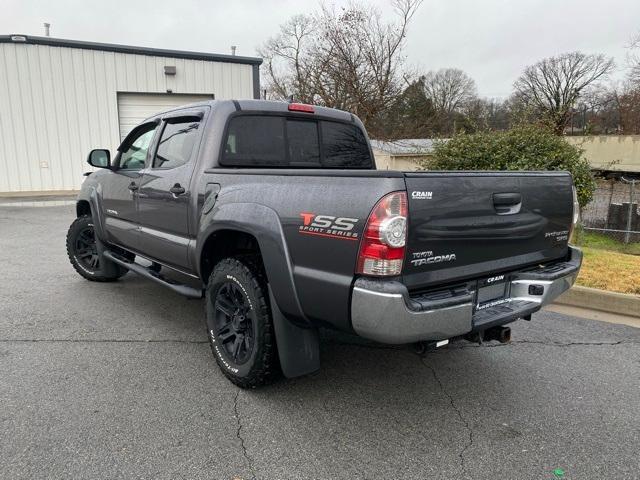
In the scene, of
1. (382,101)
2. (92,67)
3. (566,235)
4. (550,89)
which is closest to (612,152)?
(382,101)

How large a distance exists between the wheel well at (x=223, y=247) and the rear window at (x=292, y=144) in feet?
1.97

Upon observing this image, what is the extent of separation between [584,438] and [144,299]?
433cm

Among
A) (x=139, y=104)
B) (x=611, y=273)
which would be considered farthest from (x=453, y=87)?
(x=611, y=273)

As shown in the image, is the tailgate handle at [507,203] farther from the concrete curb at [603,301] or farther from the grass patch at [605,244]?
the grass patch at [605,244]

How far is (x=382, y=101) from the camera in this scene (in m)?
24.0

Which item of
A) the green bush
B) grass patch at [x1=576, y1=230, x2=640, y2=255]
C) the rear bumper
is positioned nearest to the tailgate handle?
the rear bumper

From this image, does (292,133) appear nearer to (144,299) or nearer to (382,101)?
(144,299)

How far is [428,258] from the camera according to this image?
258 centimetres

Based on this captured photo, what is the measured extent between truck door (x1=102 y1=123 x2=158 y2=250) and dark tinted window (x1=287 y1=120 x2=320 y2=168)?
1.38 metres

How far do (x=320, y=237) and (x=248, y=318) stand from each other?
3.25 feet

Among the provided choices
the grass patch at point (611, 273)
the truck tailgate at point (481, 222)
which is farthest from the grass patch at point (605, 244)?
the truck tailgate at point (481, 222)

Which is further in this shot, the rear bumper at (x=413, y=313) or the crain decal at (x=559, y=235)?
the crain decal at (x=559, y=235)

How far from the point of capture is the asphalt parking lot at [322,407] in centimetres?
258

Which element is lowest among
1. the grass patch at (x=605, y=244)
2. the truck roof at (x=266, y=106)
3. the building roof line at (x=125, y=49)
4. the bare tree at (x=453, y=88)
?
the grass patch at (x=605, y=244)
